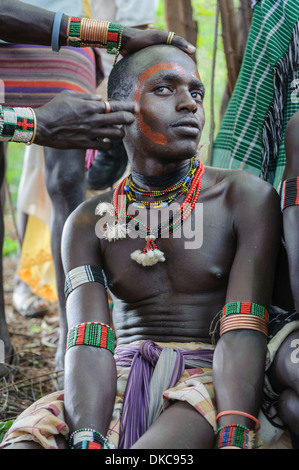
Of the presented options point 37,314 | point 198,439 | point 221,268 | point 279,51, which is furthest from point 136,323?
point 37,314

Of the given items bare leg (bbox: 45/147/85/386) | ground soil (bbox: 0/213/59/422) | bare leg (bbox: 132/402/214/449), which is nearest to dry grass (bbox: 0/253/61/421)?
ground soil (bbox: 0/213/59/422)

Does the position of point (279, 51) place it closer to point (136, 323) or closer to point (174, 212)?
point (174, 212)

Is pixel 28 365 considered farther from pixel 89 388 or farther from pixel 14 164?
pixel 14 164

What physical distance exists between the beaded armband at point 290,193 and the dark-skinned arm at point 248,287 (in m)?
0.12

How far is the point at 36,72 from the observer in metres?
3.66

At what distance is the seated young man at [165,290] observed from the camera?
238 centimetres

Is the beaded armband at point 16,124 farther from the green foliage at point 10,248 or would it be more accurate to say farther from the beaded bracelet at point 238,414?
the green foliage at point 10,248

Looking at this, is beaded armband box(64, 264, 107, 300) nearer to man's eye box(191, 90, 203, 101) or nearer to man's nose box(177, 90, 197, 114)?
man's nose box(177, 90, 197, 114)

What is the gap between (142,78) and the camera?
9.95 feet

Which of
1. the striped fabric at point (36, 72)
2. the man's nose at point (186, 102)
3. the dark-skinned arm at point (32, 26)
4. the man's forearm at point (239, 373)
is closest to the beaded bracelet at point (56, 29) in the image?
the dark-skinned arm at point (32, 26)

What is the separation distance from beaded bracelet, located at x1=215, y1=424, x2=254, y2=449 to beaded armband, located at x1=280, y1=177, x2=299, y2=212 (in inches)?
34.9

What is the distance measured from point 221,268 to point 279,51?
127 cm
